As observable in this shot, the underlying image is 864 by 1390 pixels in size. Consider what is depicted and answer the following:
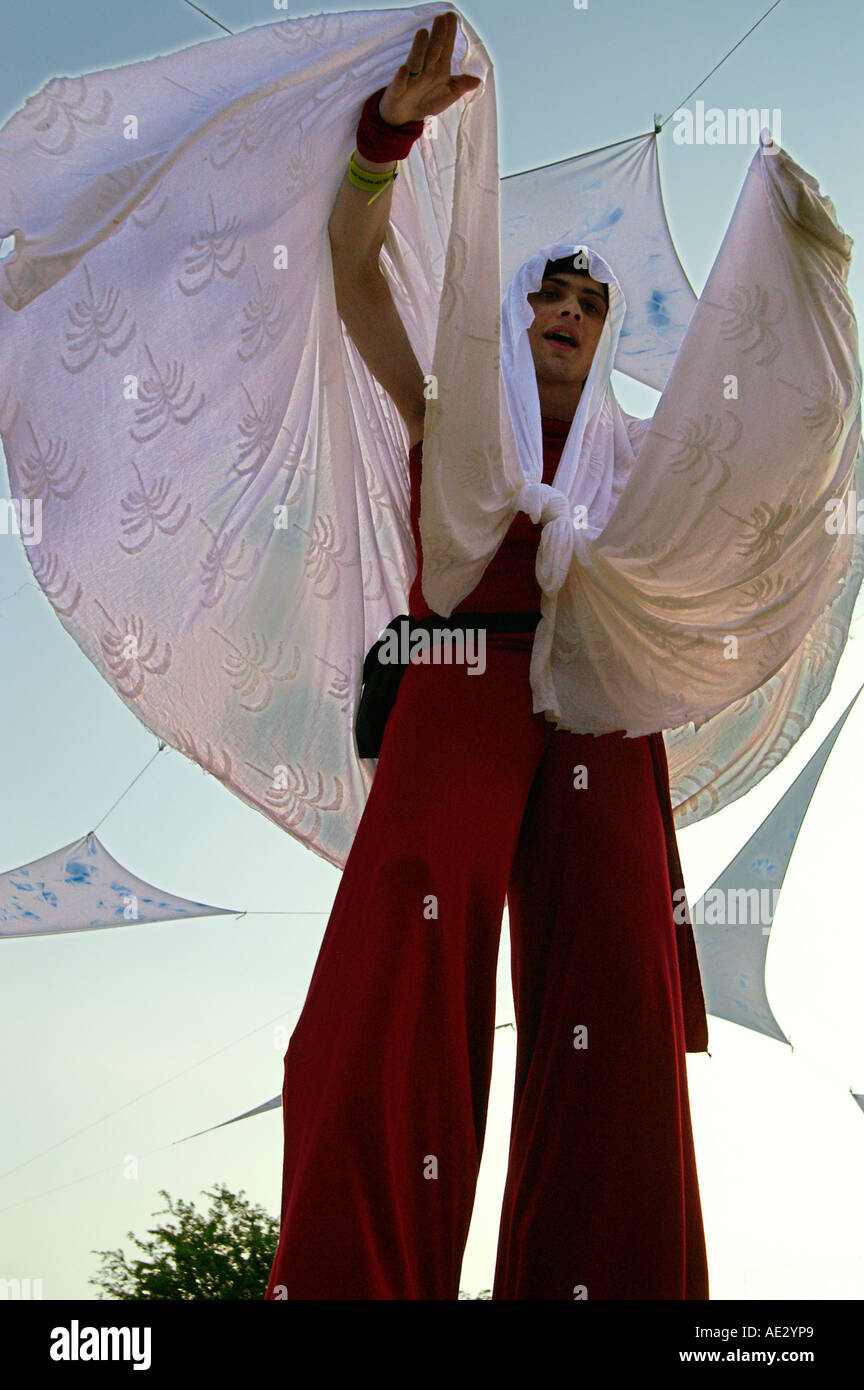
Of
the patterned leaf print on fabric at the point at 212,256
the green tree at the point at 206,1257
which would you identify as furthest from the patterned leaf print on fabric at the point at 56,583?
the green tree at the point at 206,1257

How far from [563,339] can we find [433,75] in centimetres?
46

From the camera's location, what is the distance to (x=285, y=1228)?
1300 mm

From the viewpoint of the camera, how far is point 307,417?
76.7 inches

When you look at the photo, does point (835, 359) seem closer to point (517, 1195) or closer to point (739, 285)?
point (739, 285)

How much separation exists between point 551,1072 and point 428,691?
1.51 feet

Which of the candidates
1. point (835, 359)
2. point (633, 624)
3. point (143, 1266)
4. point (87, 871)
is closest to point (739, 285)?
point (835, 359)

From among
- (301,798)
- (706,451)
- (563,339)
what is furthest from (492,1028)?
(563,339)

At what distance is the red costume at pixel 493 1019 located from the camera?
52.7 inches

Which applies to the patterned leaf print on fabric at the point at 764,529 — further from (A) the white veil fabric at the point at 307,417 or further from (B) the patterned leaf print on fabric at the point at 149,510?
Result: (B) the patterned leaf print on fabric at the point at 149,510

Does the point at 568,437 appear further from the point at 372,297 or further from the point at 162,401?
the point at 162,401

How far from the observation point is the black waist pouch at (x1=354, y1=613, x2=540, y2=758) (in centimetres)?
166

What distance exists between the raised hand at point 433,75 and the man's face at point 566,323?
42cm

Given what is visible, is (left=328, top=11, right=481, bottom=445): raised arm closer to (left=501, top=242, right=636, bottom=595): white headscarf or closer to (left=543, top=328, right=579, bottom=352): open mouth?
(left=501, top=242, right=636, bottom=595): white headscarf

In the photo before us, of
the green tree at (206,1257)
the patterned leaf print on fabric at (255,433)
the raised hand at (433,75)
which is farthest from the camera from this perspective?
the green tree at (206,1257)
